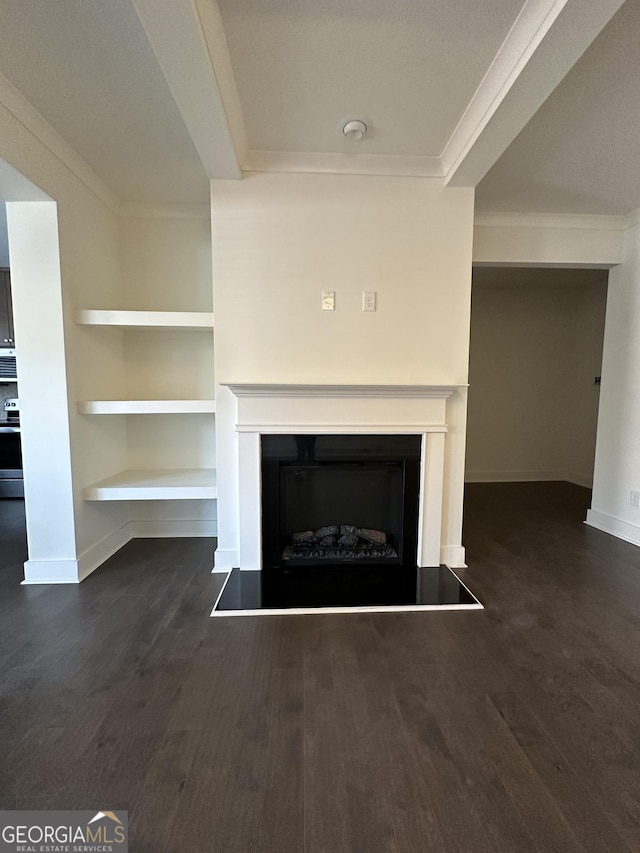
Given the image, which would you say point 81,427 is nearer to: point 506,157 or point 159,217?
point 159,217

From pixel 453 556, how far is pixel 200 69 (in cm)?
277

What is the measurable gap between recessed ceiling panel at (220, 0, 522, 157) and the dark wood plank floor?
249cm

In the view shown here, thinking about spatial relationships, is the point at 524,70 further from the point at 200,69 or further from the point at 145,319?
the point at 145,319

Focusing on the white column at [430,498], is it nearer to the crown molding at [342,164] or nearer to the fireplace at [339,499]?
the fireplace at [339,499]

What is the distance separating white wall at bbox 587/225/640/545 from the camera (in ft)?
9.20

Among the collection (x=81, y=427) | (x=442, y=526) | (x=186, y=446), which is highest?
(x=81, y=427)

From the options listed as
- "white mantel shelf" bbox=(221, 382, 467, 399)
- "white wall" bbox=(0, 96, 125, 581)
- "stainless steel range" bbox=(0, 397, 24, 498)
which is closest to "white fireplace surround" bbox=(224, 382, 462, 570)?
"white mantel shelf" bbox=(221, 382, 467, 399)

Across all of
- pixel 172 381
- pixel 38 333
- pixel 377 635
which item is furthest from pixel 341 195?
pixel 377 635

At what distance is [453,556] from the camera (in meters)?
2.37

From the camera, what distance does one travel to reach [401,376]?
225 centimetres

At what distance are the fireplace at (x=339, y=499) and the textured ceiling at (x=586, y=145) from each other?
1.73 metres

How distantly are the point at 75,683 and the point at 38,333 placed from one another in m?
1.80

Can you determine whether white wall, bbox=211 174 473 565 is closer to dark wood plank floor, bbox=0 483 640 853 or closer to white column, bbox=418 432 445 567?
white column, bbox=418 432 445 567

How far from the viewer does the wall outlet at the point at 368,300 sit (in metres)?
2.19
